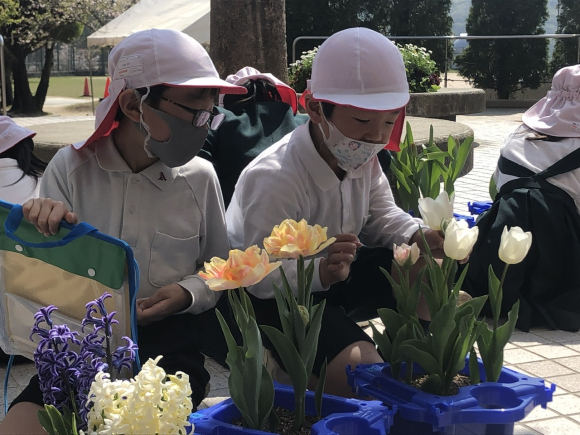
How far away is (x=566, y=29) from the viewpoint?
21641 mm

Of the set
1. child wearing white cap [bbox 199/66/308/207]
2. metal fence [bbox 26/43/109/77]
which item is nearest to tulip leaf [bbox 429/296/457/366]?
child wearing white cap [bbox 199/66/308/207]

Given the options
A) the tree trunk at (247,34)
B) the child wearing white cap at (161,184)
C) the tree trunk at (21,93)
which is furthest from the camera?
the tree trunk at (21,93)

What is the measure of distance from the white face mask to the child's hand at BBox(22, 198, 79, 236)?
2.99 ft

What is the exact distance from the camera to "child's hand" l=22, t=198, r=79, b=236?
185cm

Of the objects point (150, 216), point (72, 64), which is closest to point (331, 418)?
point (150, 216)

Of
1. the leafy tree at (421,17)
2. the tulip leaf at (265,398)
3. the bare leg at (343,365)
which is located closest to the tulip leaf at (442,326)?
the bare leg at (343,365)

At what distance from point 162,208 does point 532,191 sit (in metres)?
2.17

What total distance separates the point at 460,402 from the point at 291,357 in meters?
0.44

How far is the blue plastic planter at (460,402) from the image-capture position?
1922mm

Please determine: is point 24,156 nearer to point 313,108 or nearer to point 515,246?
point 313,108

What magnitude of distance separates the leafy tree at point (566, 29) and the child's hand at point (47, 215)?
59.8 feet

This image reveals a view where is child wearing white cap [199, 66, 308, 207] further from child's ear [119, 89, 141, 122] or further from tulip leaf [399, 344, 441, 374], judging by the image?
tulip leaf [399, 344, 441, 374]

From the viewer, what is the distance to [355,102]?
7.67 ft

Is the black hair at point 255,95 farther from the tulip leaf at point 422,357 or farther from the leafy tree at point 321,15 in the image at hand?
the leafy tree at point 321,15
